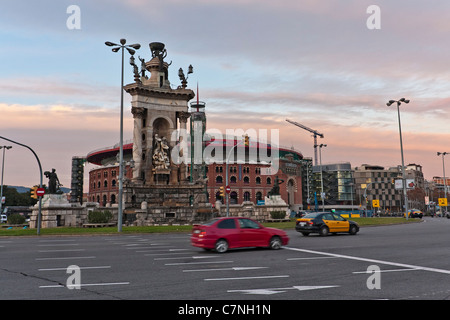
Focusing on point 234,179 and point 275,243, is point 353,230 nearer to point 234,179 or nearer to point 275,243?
point 275,243

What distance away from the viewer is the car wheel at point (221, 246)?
14922 millimetres

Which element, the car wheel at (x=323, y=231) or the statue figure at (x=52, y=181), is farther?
the statue figure at (x=52, y=181)

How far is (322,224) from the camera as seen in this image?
76.7ft

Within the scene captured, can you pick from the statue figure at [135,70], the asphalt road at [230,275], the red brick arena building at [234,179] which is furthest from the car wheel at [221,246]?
the red brick arena building at [234,179]

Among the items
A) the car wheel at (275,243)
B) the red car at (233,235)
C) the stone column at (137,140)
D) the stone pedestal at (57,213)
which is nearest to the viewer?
the red car at (233,235)

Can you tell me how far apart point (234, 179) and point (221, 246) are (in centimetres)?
8957

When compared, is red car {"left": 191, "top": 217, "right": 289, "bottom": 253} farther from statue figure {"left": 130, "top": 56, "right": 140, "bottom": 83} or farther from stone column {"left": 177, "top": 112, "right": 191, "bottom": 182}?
statue figure {"left": 130, "top": 56, "right": 140, "bottom": 83}

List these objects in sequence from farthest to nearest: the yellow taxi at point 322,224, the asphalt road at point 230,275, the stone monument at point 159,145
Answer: the stone monument at point 159,145
the yellow taxi at point 322,224
the asphalt road at point 230,275

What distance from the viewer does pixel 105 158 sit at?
380 feet

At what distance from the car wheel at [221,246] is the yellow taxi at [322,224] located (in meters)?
9.20

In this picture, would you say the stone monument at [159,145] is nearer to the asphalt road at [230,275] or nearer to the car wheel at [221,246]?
the car wheel at [221,246]
